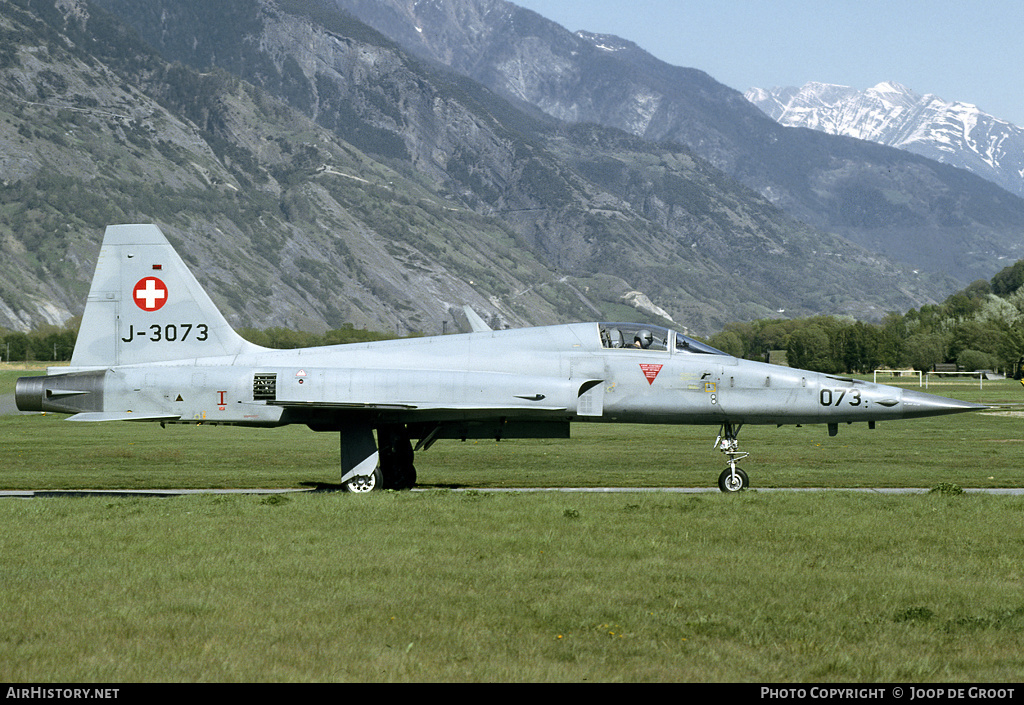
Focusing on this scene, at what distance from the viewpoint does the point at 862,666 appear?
7.78 meters

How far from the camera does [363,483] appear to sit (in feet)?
63.2

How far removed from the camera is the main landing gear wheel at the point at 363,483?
19.2 metres

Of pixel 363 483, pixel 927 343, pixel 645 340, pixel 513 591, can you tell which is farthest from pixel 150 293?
pixel 927 343

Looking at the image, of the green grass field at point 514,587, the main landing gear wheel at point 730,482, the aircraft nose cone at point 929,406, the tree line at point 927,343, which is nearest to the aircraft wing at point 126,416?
the green grass field at point 514,587

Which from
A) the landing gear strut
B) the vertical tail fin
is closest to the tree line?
the landing gear strut

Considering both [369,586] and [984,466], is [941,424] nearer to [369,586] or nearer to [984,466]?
[984,466]

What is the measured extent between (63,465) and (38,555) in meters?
15.0

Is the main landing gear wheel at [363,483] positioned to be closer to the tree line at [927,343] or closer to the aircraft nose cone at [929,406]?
the aircraft nose cone at [929,406]

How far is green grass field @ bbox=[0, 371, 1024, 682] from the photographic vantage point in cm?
786

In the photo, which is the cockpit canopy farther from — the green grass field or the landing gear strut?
the green grass field

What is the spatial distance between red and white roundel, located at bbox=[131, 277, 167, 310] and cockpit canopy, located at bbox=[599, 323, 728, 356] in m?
8.60

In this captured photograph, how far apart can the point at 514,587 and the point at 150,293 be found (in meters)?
12.5
